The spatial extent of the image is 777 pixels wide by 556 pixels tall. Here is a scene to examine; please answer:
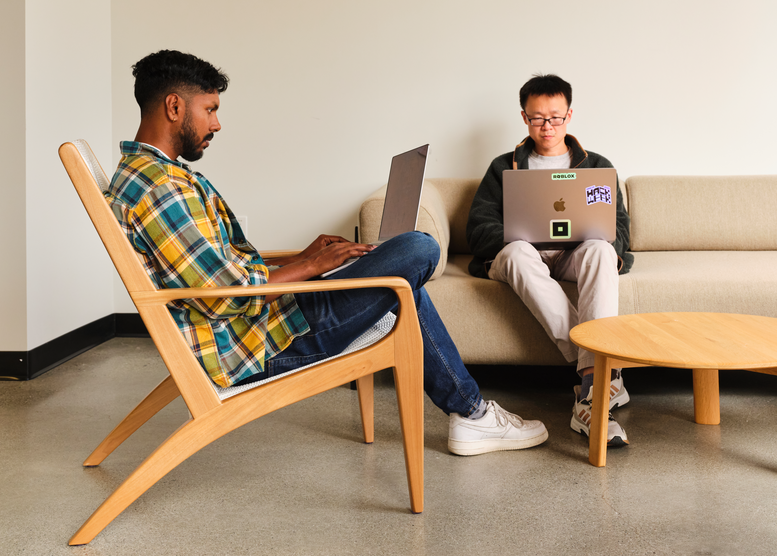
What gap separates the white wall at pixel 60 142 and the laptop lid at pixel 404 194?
1450 mm

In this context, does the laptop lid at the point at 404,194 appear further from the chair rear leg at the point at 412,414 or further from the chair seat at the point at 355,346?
the chair rear leg at the point at 412,414

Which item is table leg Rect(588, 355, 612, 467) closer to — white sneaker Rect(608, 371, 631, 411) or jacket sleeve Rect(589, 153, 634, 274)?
white sneaker Rect(608, 371, 631, 411)

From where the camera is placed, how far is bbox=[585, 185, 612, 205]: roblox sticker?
→ 2.00m

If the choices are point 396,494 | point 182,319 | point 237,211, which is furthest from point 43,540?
point 237,211

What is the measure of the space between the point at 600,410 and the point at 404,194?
0.79 m

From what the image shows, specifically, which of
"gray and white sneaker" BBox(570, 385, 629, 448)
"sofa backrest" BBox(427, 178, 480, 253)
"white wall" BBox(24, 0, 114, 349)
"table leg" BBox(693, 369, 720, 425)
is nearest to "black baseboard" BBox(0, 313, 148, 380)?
"white wall" BBox(24, 0, 114, 349)

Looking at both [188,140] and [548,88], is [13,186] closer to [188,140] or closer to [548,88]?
[188,140]

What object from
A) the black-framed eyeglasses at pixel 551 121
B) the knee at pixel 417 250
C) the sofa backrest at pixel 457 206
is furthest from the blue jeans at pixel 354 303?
the sofa backrest at pixel 457 206

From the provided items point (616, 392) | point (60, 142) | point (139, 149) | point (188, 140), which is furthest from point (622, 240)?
point (60, 142)

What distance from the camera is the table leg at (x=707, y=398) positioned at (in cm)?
185

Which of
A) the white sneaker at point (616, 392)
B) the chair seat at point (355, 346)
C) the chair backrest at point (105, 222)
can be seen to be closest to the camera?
the chair backrest at point (105, 222)

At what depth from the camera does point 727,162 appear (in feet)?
9.30

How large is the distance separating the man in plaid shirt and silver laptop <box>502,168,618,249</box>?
67cm

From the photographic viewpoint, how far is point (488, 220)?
90.0 inches
